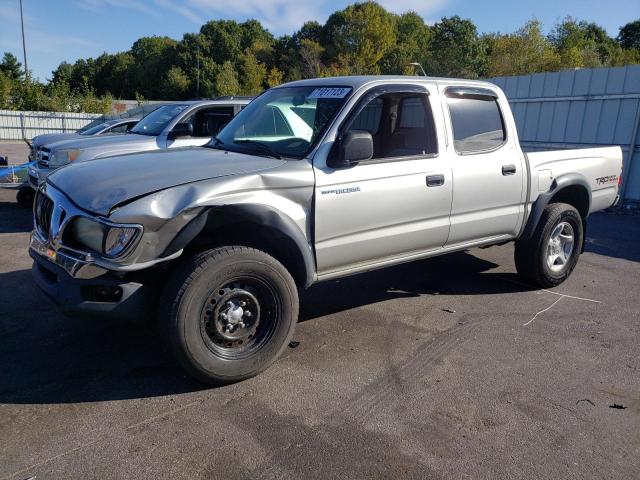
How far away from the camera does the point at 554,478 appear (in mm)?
2580

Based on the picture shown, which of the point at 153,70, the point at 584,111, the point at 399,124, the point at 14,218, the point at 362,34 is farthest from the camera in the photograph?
the point at 153,70

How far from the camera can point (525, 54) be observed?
4244 cm

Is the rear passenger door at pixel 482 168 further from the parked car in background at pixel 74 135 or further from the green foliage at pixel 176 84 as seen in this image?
the green foliage at pixel 176 84

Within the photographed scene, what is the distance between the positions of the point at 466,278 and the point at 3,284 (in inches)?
187

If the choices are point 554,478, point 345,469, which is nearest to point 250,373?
point 345,469

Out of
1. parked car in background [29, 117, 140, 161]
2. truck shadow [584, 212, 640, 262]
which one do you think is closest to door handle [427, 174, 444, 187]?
truck shadow [584, 212, 640, 262]

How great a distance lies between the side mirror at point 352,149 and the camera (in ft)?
11.8

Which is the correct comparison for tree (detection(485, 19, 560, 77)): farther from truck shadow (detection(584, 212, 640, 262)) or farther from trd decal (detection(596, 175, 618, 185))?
trd decal (detection(596, 175, 618, 185))

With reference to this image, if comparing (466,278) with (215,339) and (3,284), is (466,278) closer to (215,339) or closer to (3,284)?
(215,339)

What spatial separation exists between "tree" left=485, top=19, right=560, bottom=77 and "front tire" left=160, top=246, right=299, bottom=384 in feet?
141

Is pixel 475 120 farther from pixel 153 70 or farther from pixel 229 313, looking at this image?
pixel 153 70

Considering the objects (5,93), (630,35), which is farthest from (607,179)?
(630,35)

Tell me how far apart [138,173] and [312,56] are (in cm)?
5546

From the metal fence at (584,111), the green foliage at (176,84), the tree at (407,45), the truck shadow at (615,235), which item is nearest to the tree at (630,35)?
the tree at (407,45)
